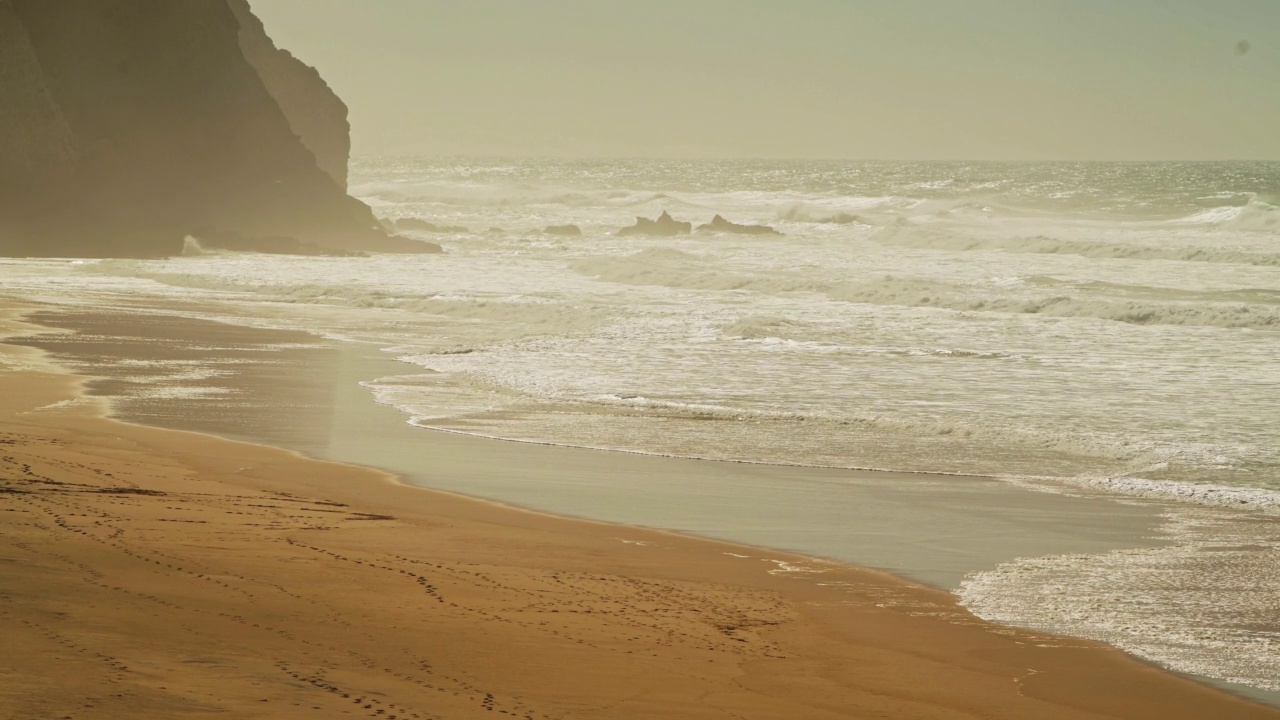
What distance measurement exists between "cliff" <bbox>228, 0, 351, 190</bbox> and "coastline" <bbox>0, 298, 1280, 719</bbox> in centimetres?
6160

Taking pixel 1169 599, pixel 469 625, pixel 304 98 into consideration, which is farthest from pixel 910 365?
pixel 304 98

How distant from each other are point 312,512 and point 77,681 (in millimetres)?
4045

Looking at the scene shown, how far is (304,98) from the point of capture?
226 feet

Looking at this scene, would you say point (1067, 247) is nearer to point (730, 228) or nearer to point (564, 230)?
point (730, 228)

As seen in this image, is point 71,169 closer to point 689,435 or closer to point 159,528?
point 689,435

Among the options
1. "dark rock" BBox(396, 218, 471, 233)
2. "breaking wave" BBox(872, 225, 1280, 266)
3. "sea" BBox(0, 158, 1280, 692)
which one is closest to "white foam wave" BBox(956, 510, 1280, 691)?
"sea" BBox(0, 158, 1280, 692)

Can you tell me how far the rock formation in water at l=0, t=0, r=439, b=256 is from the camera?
43.2m

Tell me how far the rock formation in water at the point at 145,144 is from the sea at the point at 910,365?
4.70m

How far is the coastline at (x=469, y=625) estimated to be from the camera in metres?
4.87

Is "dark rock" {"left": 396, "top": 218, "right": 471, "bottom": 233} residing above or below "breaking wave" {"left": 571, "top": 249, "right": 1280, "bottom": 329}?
above

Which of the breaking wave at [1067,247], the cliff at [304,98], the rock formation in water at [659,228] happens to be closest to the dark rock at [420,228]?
the cliff at [304,98]

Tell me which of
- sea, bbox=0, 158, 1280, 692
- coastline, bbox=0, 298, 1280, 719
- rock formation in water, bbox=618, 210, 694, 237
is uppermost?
rock formation in water, bbox=618, 210, 694, 237

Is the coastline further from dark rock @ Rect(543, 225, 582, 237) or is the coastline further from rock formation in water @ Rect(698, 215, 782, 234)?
rock formation in water @ Rect(698, 215, 782, 234)

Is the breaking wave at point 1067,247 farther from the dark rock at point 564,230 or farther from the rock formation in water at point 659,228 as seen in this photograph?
the dark rock at point 564,230
